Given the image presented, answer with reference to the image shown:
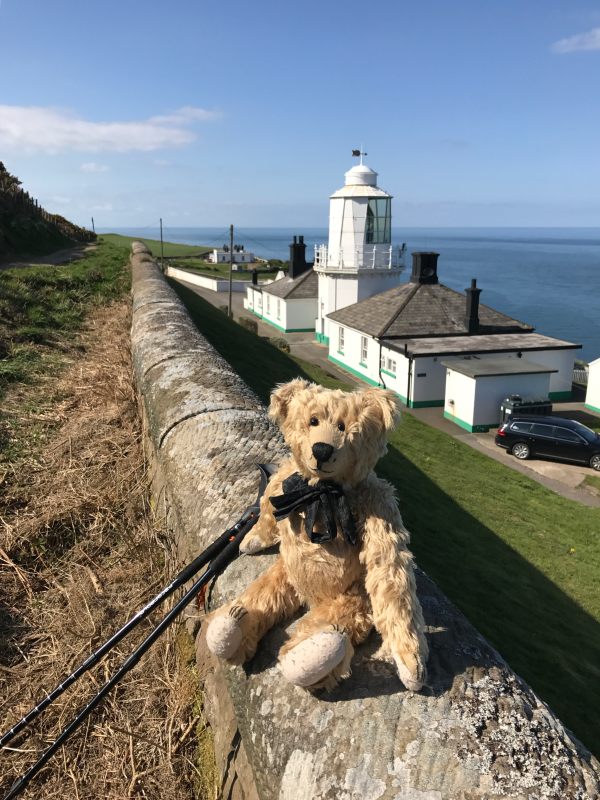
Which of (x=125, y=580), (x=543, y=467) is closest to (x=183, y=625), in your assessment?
(x=125, y=580)

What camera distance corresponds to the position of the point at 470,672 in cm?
189

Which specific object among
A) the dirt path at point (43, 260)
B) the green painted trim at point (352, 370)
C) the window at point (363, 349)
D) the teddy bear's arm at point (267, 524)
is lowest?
the green painted trim at point (352, 370)

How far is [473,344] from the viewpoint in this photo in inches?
1104

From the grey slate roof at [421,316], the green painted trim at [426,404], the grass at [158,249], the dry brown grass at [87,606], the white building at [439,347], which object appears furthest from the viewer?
the grass at [158,249]

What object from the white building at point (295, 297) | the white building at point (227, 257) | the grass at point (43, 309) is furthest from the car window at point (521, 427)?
the white building at point (227, 257)

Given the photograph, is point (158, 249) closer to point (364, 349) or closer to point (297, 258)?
point (297, 258)

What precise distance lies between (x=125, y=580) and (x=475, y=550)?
20.7 feet

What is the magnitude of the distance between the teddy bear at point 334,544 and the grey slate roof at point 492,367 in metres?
22.6

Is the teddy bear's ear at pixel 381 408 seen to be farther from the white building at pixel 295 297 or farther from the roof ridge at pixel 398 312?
the white building at pixel 295 297

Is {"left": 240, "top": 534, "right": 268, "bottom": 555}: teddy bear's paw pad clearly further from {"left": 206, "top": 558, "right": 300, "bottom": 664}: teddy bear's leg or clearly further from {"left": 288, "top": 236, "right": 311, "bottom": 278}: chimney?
{"left": 288, "top": 236, "right": 311, "bottom": 278}: chimney

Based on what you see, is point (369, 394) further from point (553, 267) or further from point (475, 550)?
point (553, 267)

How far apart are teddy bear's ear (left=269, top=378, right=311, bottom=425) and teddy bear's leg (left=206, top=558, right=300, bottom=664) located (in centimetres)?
65

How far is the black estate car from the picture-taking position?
773 inches

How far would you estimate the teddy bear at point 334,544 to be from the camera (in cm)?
207
